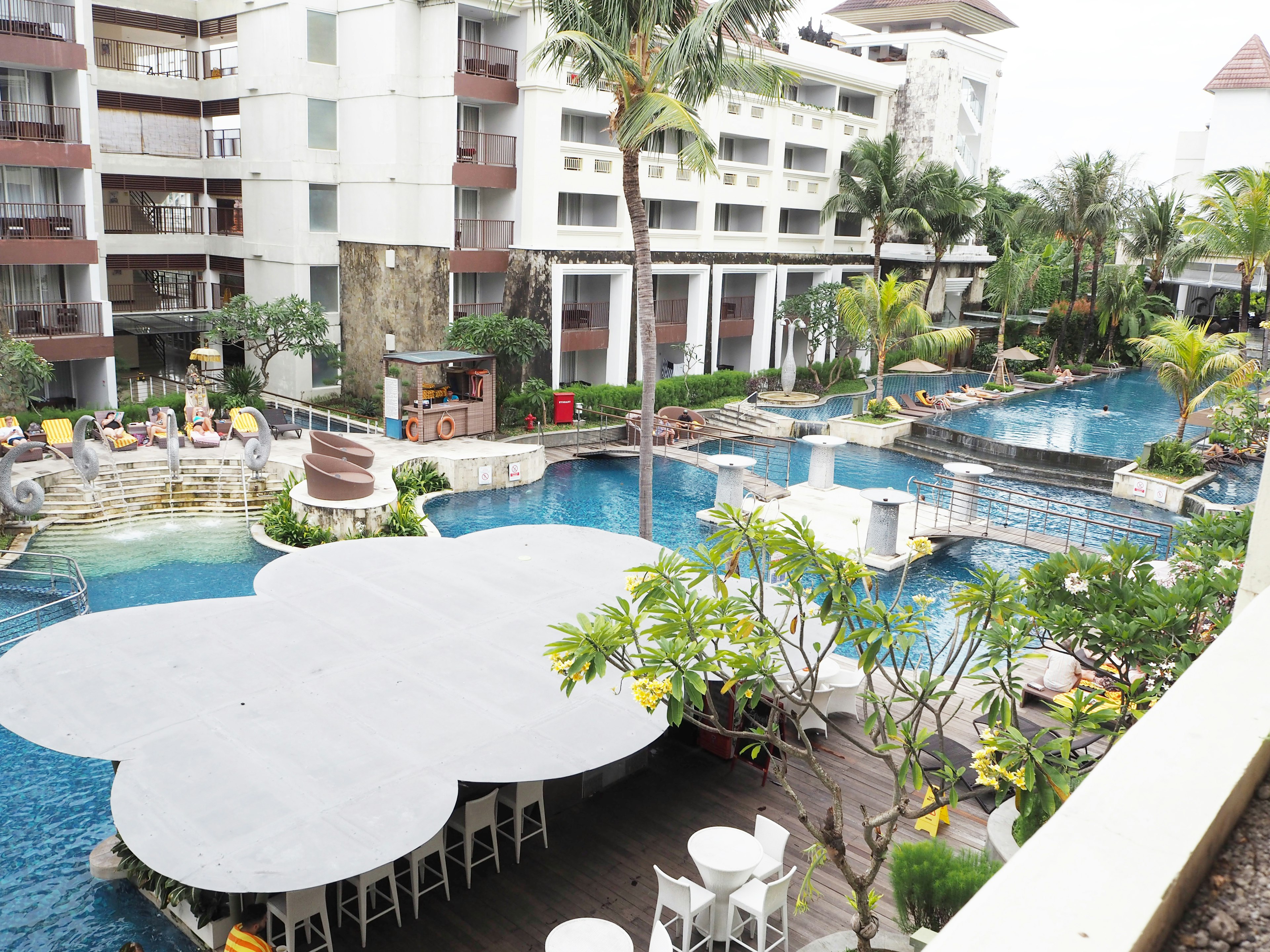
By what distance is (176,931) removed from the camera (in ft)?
33.5

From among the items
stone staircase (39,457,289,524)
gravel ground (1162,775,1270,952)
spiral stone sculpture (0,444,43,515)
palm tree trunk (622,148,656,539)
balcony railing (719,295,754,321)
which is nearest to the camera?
gravel ground (1162,775,1270,952)

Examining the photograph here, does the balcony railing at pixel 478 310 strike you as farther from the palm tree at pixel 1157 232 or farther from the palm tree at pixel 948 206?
the palm tree at pixel 1157 232

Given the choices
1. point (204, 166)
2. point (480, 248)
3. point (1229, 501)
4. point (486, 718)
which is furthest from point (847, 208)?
point (486, 718)

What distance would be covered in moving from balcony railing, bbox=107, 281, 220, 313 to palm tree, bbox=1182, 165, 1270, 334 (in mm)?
32512

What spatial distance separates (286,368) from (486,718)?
2825 centimetres

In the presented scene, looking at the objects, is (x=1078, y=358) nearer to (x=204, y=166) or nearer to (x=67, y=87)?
(x=204, y=166)

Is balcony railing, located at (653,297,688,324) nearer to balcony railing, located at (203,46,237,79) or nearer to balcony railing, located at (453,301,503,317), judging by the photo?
balcony railing, located at (453,301,503,317)

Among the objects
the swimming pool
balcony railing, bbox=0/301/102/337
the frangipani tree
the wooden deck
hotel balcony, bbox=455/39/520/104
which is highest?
hotel balcony, bbox=455/39/520/104

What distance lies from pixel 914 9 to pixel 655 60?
39.7 metres

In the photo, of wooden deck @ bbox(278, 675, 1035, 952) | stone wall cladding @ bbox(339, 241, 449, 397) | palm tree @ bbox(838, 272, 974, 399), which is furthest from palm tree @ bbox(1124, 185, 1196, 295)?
wooden deck @ bbox(278, 675, 1035, 952)

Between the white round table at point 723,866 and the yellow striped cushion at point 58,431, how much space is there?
2155cm

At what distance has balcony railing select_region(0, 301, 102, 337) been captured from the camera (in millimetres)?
28719

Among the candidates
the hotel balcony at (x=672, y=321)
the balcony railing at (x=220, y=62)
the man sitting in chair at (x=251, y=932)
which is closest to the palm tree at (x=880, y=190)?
the hotel balcony at (x=672, y=321)

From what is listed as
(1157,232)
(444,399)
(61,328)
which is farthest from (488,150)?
(1157,232)
